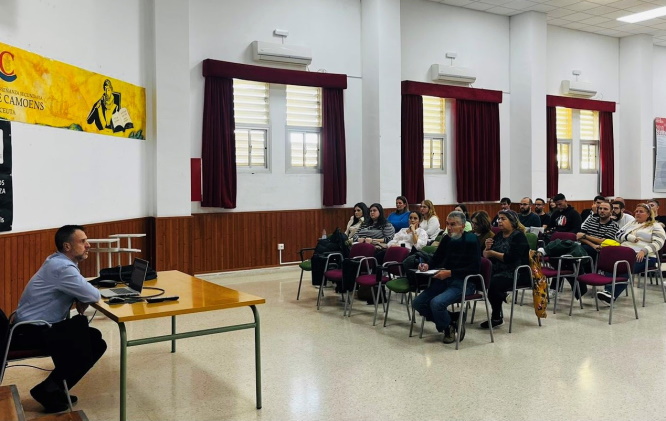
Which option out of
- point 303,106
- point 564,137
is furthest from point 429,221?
point 564,137

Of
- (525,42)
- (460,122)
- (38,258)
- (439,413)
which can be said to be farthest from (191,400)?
(525,42)

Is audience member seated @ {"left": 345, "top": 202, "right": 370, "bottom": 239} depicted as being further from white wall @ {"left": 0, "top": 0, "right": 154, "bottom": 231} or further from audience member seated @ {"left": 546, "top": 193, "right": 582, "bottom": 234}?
white wall @ {"left": 0, "top": 0, "right": 154, "bottom": 231}

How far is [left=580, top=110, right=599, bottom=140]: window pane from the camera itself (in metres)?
12.8

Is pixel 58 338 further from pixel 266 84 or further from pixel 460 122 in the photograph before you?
pixel 460 122

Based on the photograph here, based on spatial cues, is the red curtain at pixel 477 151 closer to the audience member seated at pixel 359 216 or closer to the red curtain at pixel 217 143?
the audience member seated at pixel 359 216

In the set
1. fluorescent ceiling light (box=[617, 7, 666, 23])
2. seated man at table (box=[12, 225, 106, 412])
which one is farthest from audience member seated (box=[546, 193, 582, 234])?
seated man at table (box=[12, 225, 106, 412])

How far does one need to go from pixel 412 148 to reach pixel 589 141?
5299 mm

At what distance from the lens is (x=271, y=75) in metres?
8.86

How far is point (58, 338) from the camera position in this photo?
3.31 m

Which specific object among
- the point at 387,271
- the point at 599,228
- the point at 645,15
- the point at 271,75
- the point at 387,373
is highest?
the point at 645,15

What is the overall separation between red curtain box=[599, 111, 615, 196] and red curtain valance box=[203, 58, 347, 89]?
681 cm

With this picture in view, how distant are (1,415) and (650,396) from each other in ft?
12.0

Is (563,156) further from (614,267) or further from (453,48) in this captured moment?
(614,267)

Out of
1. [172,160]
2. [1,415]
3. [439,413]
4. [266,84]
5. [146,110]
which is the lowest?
[439,413]
